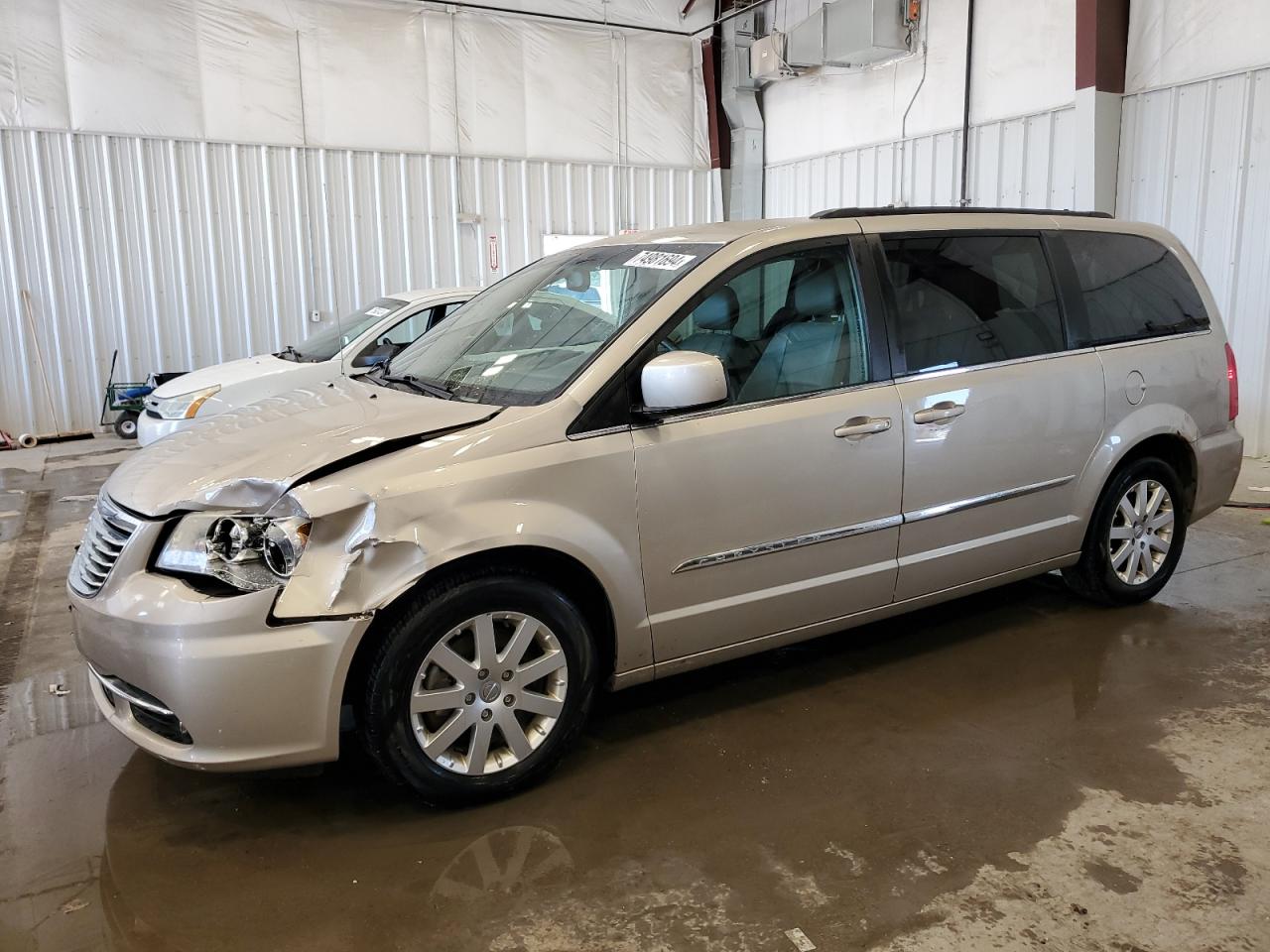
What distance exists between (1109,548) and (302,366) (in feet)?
18.8

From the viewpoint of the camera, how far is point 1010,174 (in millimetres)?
9508

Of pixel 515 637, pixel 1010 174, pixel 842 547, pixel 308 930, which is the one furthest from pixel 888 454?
pixel 1010 174

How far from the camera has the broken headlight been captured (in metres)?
2.50

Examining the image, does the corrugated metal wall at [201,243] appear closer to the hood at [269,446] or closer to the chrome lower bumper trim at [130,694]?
the hood at [269,446]

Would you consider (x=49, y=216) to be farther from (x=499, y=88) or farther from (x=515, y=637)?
(x=515, y=637)

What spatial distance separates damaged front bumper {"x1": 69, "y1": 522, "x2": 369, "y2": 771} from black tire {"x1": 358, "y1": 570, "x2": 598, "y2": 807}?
0.10 meters

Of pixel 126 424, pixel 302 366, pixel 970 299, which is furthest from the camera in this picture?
pixel 126 424

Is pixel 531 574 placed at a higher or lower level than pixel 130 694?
higher

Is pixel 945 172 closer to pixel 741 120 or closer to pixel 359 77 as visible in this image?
pixel 741 120

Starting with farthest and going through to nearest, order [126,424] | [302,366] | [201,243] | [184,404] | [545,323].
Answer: [201,243], [126,424], [302,366], [184,404], [545,323]

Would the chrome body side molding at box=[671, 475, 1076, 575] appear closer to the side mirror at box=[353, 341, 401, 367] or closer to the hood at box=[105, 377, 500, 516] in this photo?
the hood at box=[105, 377, 500, 516]

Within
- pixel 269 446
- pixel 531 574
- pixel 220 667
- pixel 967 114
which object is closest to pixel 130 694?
pixel 220 667

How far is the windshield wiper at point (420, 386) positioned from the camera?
3174 mm

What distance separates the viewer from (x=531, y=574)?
110 inches
